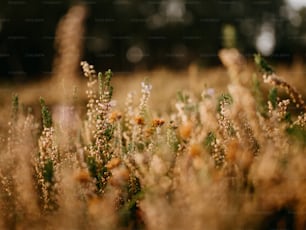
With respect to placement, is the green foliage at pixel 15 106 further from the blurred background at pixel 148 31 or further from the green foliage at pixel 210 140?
the blurred background at pixel 148 31

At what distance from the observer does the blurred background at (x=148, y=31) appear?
19016mm

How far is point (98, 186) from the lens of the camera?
2.03 m

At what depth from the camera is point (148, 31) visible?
21.0 m

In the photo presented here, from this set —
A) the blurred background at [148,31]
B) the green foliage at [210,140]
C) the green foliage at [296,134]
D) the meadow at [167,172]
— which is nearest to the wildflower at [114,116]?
the meadow at [167,172]

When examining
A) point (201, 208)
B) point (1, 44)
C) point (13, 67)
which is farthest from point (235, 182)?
point (13, 67)

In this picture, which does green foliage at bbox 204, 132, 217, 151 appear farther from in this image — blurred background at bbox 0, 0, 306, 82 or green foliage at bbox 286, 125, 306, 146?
blurred background at bbox 0, 0, 306, 82

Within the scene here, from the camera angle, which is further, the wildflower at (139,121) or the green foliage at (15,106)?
the green foliage at (15,106)

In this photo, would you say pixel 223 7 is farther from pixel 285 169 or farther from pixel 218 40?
pixel 285 169

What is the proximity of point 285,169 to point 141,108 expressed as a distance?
840mm

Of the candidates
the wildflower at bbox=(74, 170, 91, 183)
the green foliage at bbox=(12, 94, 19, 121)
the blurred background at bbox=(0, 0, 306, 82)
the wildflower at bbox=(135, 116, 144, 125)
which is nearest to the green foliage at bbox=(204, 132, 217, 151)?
the wildflower at bbox=(135, 116, 144, 125)

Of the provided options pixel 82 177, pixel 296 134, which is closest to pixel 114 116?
pixel 82 177

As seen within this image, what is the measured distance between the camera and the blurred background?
19.0m

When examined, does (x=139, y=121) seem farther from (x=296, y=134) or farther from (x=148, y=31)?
(x=148, y=31)

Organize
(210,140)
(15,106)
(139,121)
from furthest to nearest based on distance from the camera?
(15,106) → (210,140) → (139,121)
